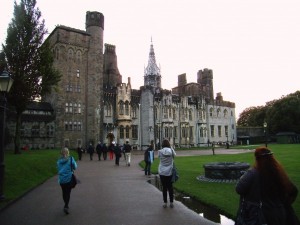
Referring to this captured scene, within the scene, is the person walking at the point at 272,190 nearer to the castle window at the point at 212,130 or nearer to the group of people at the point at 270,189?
the group of people at the point at 270,189

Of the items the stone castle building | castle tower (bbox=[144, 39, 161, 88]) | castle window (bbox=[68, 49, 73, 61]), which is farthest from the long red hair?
castle tower (bbox=[144, 39, 161, 88])

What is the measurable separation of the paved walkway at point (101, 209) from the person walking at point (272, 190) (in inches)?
132

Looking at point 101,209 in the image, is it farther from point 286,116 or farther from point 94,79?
point 286,116

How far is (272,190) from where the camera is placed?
4.29m

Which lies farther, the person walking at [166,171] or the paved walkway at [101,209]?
the person walking at [166,171]

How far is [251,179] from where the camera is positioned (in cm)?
446

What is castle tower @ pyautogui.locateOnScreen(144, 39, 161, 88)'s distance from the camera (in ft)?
241

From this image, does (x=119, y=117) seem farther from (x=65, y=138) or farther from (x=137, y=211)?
(x=137, y=211)

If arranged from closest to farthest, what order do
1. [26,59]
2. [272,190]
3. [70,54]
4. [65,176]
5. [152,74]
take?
[272,190]
[65,176]
[26,59]
[70,54]
[152,74]

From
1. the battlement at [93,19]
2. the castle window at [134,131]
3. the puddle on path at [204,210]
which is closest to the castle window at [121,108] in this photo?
the castle window at [134,131]

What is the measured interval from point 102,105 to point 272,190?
46.1 metres

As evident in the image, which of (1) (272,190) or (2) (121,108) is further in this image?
(2) (121,108)

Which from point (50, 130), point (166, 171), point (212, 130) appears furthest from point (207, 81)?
point (166, 171)

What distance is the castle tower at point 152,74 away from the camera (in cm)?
7331
